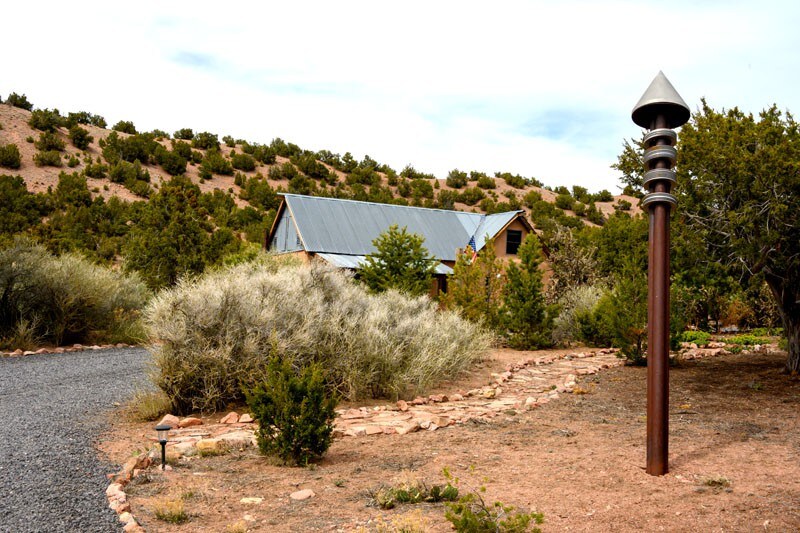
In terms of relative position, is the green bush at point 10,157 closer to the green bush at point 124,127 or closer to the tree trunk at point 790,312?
the green bush at point 124,127

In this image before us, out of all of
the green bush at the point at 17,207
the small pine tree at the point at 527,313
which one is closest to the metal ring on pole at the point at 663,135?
the small pine tree at the point at 527,313

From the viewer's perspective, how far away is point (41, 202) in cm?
3497

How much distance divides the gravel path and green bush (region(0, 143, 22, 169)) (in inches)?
1398

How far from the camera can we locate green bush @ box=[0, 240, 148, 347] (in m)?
12.9

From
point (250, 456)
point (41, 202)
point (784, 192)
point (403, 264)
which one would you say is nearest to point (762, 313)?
point (403, 264)

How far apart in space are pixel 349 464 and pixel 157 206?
18.9m

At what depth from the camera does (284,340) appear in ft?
24.7

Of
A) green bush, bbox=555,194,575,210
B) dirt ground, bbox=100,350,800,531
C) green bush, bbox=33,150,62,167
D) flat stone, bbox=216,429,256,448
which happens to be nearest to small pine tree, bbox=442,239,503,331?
dirt ground, bbox=100,350,800,531

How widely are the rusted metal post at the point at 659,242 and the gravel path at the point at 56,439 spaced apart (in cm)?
369

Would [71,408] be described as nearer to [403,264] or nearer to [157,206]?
[403,264]

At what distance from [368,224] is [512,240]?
281 inches

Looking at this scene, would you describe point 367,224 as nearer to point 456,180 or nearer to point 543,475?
point 543,475

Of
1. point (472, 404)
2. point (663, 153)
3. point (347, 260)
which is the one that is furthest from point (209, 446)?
point (347, 260)

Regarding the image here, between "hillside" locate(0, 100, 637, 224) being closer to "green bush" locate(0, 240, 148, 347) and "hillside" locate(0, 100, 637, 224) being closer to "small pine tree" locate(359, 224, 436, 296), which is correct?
"green bush" locate(0, 240, 148, 347)
